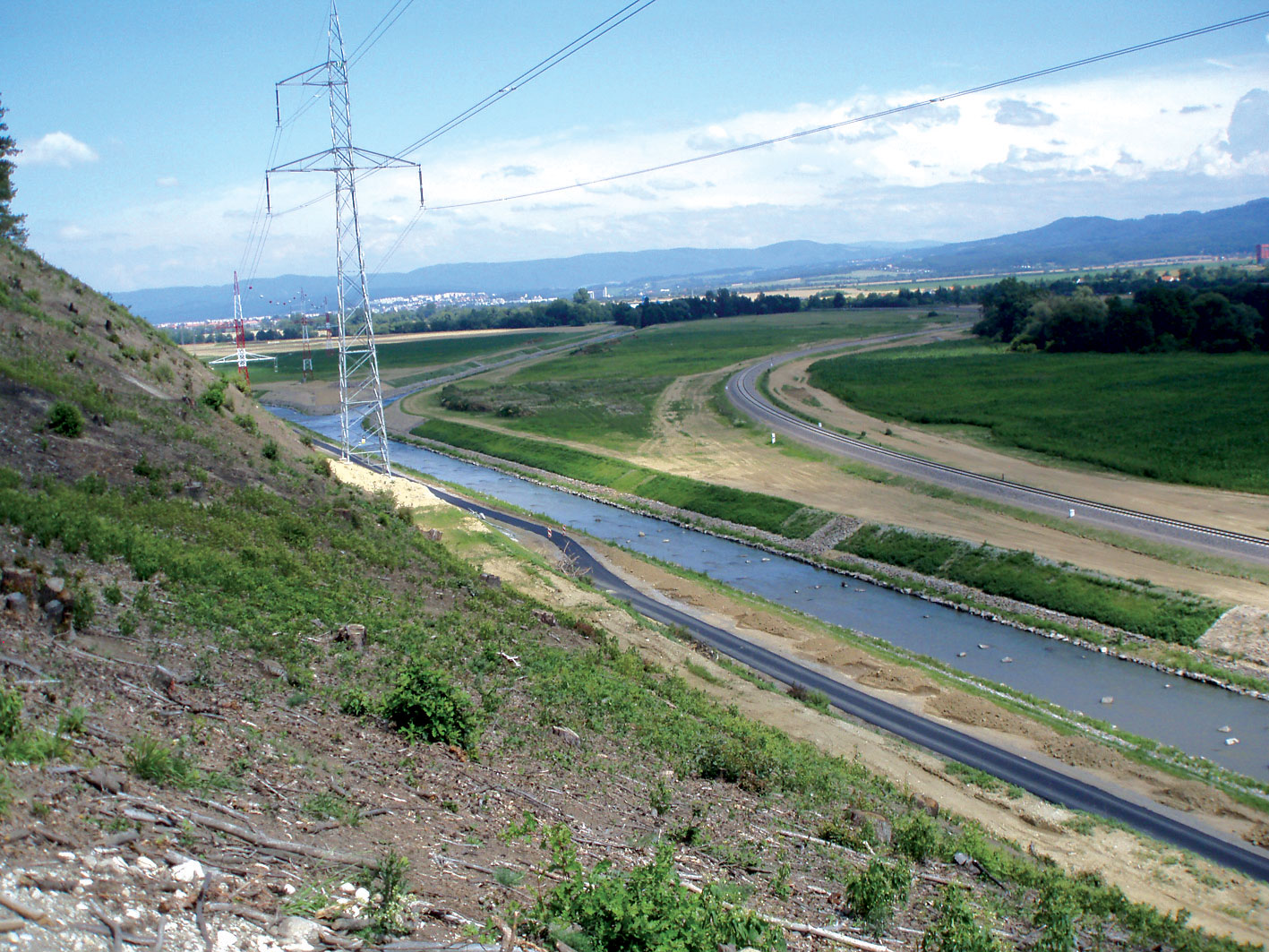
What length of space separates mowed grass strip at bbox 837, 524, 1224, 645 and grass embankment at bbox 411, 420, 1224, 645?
0.04 meters

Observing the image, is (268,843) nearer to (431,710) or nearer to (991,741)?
(431,710)

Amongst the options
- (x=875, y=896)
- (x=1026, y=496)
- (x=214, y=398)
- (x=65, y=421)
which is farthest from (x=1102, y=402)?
(x=65, y=421)

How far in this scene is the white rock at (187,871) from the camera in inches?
299

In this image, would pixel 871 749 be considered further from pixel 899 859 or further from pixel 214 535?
pixel 214 535

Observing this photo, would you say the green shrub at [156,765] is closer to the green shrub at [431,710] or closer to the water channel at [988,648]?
the green shrub at [431,710]

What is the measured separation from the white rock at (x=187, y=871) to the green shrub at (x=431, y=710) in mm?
5677

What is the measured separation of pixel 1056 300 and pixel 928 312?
243ft

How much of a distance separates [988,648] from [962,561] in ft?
28.0

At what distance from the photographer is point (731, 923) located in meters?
9.22

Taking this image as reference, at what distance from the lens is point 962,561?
43.3m

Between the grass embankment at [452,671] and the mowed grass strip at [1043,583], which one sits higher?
the grass embankment at [452,671]

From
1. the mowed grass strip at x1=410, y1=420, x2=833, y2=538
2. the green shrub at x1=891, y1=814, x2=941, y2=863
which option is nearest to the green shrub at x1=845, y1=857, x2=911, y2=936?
the green shrub at x1=891, y1=814, x2=941, y2=863

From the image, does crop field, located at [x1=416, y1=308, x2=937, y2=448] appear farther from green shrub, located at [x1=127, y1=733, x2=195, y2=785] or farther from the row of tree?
green shrub, located at [x1=127, y1=733, x2=195, y2=785]

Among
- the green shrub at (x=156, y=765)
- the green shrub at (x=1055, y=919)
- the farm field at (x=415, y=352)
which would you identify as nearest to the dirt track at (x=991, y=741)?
the green shrub at (x=1055, y=919)
